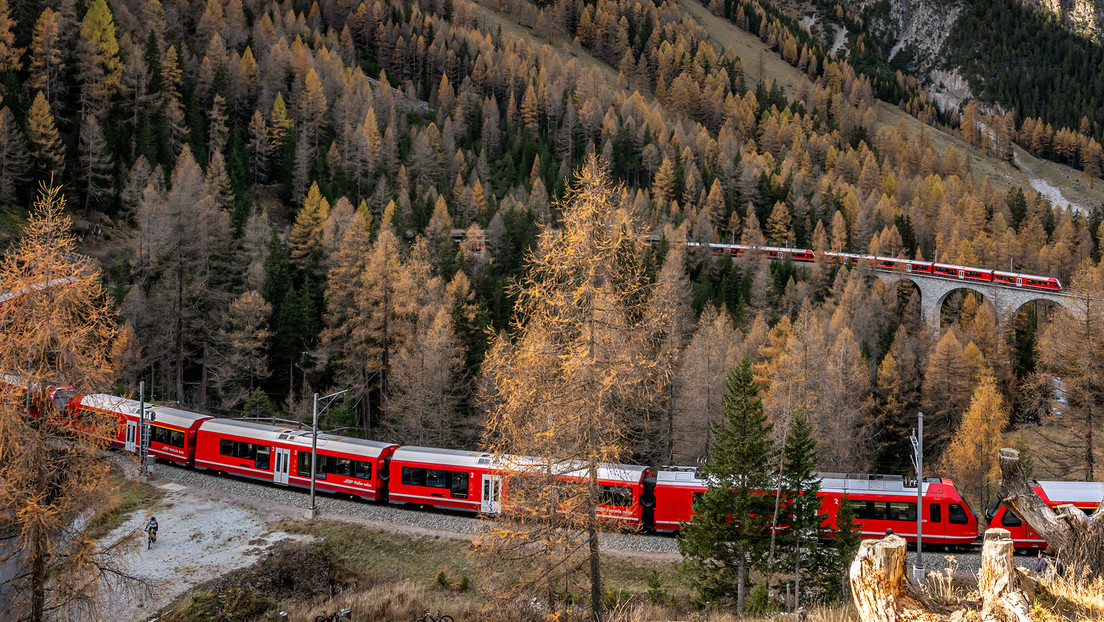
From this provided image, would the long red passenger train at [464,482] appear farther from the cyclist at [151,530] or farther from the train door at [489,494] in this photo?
the cyclist at [151,530]

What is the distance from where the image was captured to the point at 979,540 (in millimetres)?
28000

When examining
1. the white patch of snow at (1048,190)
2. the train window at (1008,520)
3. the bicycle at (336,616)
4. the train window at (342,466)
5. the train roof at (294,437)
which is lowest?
the bicycle at (336,616)

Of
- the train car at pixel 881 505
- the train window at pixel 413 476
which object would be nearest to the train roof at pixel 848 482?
the train car at pixel 881 505

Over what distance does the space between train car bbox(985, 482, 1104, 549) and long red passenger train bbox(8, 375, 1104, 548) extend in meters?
0.04

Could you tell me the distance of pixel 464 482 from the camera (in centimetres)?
2852

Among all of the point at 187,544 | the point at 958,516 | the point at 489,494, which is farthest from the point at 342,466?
the point at 958,516

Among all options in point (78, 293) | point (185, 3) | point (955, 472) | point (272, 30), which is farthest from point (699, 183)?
point (78, 293)

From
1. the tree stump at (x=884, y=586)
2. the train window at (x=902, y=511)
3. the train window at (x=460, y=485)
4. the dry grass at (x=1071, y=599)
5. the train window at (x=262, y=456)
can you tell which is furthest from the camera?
the train window at (x=262, y=456)

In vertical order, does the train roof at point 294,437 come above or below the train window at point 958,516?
above

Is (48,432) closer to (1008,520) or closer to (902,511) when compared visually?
(902,511)

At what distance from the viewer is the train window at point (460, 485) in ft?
93.4

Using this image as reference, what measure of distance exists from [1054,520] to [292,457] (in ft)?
95.5

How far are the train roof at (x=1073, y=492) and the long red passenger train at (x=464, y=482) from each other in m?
0.04

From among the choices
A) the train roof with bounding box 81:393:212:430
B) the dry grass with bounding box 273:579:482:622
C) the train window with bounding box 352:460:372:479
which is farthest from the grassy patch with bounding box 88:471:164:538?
the dry grass with bounding box 273:579:482:622
